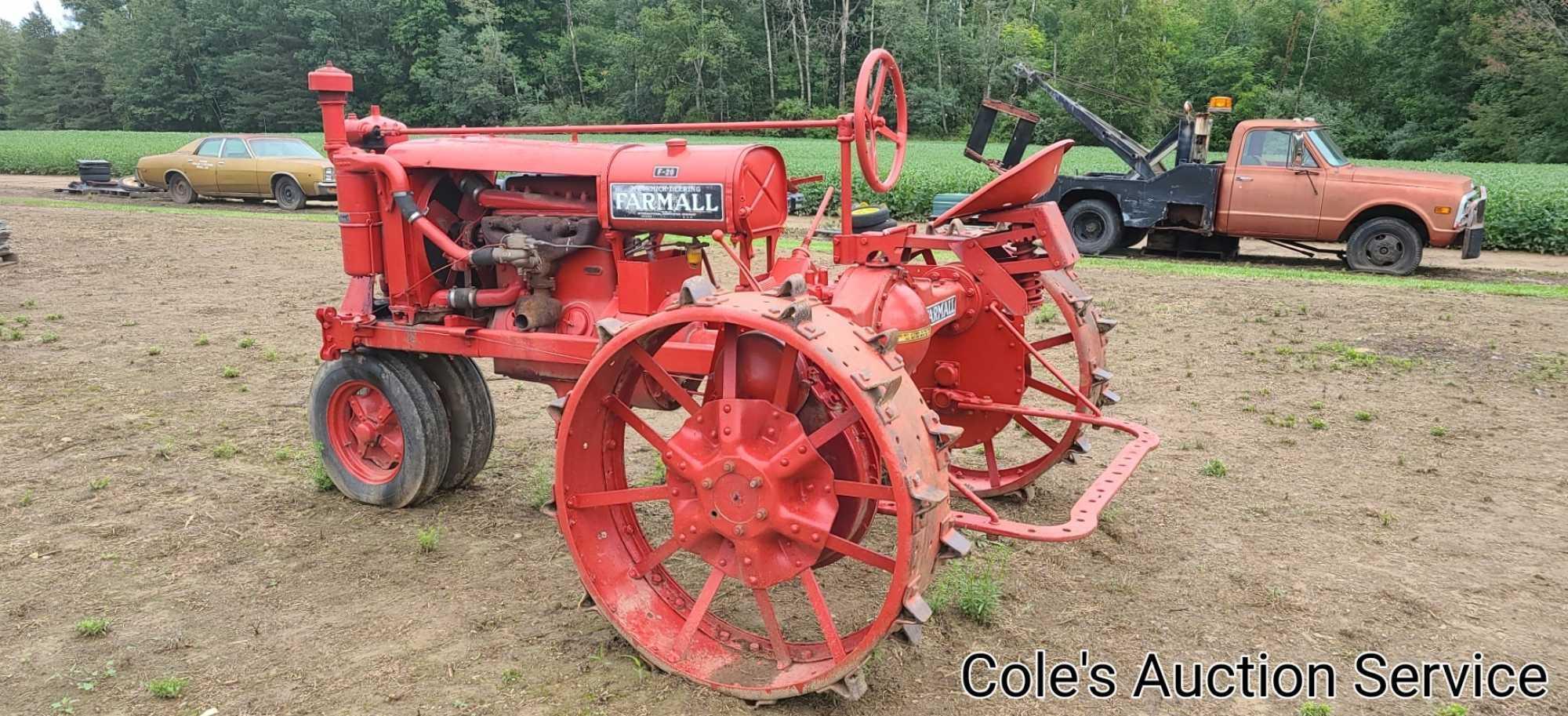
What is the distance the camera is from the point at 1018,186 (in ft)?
15.1

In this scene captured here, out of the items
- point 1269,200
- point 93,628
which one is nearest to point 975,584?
point 93,628

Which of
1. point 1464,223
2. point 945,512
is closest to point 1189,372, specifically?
point 945,512

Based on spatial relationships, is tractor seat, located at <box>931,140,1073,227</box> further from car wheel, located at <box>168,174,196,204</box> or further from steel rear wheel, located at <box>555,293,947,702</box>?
car wheel, located at <box>168,174,196,204</box>

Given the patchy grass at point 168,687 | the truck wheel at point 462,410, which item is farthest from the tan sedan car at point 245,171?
the patchy grass at point 168,687

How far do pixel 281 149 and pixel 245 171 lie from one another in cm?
78

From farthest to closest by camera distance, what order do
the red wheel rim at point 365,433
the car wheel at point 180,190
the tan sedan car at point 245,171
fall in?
1. the car wheel at point 180,190
2. the tan sedan car at point 245,171
3. the red wheel rim at point 365,433

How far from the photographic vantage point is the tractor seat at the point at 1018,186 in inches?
177

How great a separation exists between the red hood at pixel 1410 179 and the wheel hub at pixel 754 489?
1226 centimetres

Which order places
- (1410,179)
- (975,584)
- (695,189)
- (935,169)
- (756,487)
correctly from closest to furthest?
(756,487) < (695,189) < (975,584) < (1410,179) < (935,169)

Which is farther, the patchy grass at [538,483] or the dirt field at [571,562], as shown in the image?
the patchy grass at [538,483]

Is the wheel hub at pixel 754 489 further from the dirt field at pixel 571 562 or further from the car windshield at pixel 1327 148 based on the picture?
the car windshield at pixel 1327 148

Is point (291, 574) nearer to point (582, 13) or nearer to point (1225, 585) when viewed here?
point (1225, 585)

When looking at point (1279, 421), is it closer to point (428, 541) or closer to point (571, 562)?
point (571, 562)

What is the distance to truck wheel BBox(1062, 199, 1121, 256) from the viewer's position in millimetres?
14539
